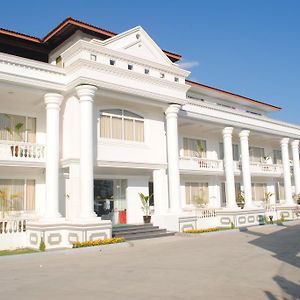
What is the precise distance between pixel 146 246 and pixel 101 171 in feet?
19.2

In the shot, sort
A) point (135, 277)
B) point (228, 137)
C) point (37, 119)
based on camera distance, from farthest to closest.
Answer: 1. point (228, 137)
2. point (37, 119)
3. point (135, 277)

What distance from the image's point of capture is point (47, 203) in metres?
16.7

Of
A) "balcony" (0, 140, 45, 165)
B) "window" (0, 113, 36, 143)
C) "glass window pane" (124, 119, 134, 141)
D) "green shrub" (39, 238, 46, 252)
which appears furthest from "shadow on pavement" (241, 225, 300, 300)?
"window" (0, 113, 36, 143)

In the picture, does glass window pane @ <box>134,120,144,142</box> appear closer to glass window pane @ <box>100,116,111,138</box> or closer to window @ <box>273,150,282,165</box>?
glass window pane @ <box>100,116,111,138</box>

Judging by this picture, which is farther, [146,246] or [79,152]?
[79,152]

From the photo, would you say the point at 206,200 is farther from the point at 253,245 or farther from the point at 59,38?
the point at 59,38

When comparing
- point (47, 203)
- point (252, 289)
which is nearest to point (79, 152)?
point (47, 203)

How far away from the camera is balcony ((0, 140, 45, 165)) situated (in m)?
17.2

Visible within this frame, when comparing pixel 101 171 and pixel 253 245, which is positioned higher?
pixel 101 171

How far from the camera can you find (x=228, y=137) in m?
25.9

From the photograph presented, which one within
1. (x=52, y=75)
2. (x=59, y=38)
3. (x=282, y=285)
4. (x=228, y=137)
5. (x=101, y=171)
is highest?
(x=59, y=38)

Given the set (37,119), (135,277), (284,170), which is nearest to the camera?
(135,277)

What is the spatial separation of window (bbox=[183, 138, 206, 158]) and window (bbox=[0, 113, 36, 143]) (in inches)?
440

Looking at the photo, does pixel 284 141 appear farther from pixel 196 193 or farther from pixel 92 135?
pixel 92 135
